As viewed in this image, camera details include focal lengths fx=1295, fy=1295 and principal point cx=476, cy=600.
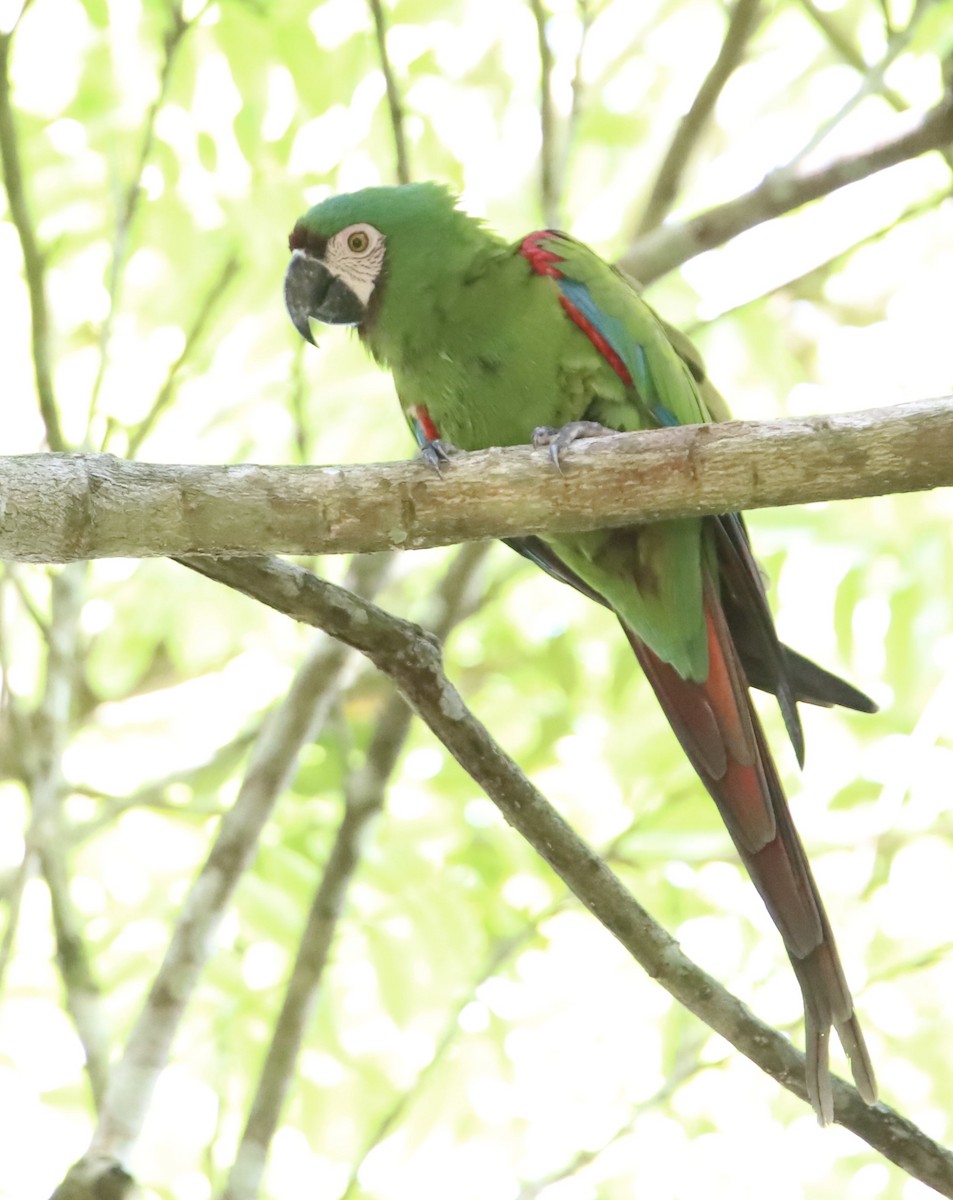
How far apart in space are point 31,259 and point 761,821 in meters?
1.91

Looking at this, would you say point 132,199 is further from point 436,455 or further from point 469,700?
point 469,700

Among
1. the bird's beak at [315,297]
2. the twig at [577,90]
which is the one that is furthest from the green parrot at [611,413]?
the twig at [577,90]

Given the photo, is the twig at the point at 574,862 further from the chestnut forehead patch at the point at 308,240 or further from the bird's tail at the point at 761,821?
the chestnut forehead patch at the point at 308,240

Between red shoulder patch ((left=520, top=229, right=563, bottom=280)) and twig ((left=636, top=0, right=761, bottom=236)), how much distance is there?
72 centimetres

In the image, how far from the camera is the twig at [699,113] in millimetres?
3090

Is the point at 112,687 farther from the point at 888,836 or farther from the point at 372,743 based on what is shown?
the point at 888,836

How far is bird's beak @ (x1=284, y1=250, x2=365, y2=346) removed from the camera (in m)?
2.98

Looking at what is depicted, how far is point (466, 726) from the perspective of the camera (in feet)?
6.73

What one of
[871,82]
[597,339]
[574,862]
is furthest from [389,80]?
[574,862]

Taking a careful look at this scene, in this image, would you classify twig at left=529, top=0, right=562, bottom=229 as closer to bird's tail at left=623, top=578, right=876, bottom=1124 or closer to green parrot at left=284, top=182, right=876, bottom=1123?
green parrot at left=284, top=182, right=876, bottom=1123

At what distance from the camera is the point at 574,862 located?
2.07 m

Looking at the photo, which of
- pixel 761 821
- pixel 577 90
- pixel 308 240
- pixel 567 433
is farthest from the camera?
pixel 577 90

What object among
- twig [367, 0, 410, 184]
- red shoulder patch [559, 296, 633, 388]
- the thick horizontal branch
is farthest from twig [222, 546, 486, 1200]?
the thick horizontal branch

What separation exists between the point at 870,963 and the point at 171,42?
2586 millimetres
